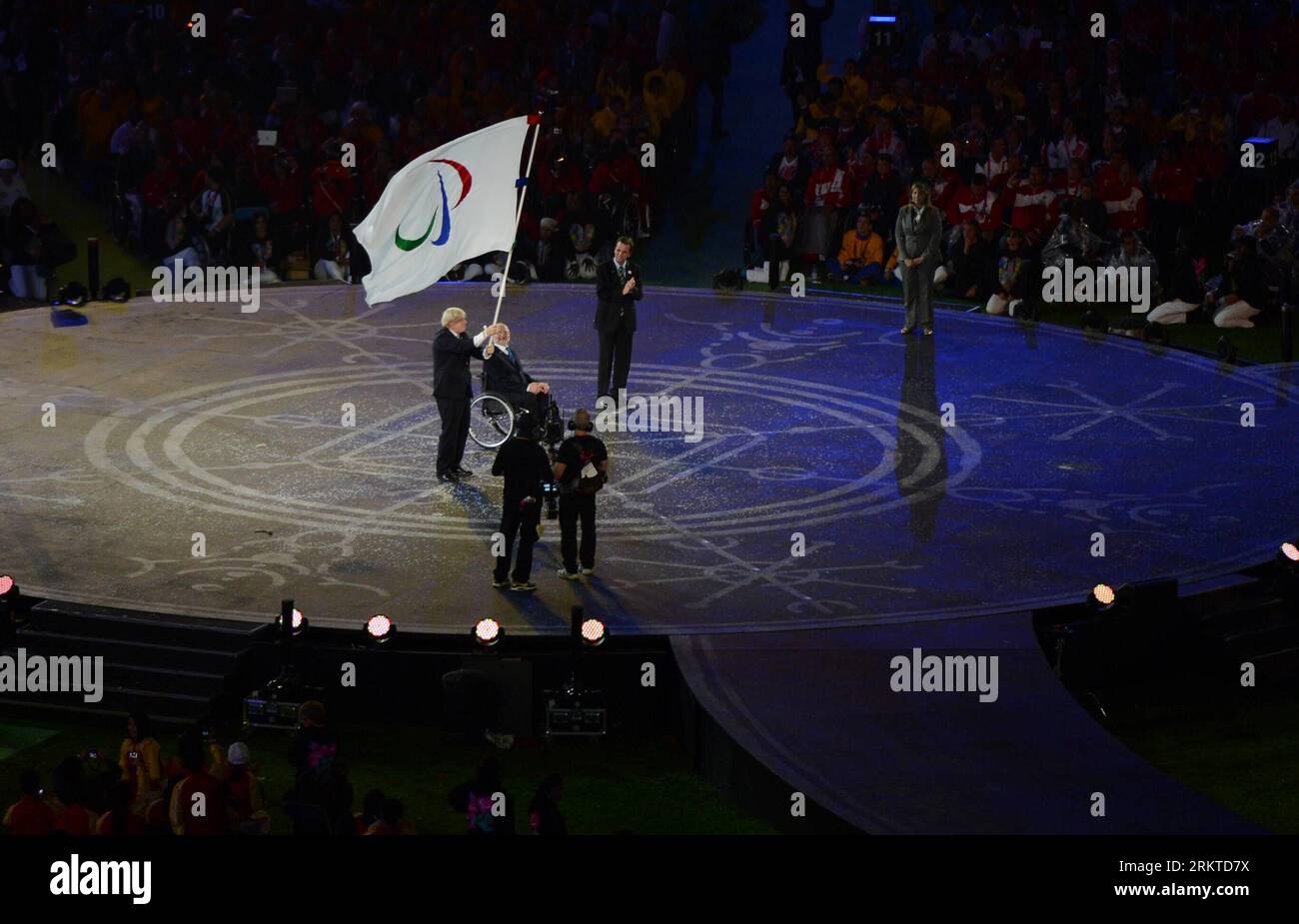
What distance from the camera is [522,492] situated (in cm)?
1634

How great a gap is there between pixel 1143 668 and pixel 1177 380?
8.89m

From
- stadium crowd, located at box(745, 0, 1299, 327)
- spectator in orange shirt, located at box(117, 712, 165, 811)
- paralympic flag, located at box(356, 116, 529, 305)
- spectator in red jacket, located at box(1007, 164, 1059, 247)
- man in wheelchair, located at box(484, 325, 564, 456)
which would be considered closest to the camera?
spectator in orange shirt, located at box(117, 712, 165, 811)

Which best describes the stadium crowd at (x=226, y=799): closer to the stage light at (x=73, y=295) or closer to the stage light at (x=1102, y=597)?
the stage light at (x=1102, y=597)

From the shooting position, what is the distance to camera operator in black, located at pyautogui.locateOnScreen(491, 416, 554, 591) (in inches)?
641

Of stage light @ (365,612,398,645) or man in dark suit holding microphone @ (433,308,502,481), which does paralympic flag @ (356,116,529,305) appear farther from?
stage light @ (365,612,398,645)

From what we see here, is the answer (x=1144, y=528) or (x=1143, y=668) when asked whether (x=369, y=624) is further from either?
(x=1144, y=528)

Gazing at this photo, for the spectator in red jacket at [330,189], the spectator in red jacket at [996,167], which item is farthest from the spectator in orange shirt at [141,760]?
the spectator in red jacket at [996,167]

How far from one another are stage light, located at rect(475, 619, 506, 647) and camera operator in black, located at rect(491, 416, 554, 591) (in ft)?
4.84

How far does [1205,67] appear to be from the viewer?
104ft

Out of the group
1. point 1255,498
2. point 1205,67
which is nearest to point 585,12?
point 1205,67

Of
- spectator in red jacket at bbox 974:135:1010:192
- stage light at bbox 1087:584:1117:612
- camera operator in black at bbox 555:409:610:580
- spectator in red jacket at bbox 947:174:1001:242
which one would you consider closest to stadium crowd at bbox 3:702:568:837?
camera operator in black at bbox 555:409:610:580

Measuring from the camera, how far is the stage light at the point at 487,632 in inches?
584

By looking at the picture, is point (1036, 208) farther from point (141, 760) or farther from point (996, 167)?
point (141, 760)

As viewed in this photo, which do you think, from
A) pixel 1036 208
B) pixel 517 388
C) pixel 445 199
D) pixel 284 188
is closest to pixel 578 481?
pixel 517 388
